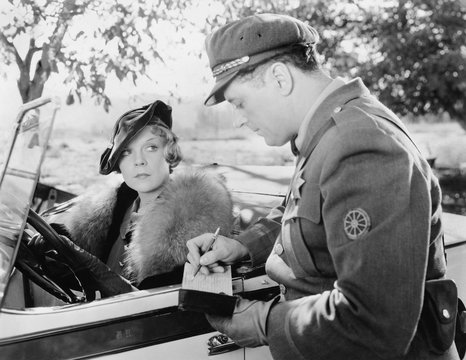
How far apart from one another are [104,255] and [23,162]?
98 cm

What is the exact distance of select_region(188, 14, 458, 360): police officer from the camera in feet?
3.88

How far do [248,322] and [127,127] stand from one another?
4.76 ft

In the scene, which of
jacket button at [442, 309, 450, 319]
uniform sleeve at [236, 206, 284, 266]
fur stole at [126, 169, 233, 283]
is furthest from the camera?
fur stole at [126, 169, 233, 283]

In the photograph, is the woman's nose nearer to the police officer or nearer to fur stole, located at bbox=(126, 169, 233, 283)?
fur stole, located at bbox=(126, 169, 233, 283)

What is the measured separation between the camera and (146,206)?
239cm

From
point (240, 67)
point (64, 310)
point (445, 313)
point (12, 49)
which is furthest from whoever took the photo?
point (12, 49)

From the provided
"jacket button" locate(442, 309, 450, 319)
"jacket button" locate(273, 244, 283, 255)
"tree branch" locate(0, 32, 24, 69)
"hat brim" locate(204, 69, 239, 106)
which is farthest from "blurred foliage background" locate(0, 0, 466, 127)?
"jacket button" locate(442, 309, 450, 319)

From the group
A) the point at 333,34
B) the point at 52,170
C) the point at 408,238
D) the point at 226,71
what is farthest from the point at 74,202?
the point at 52,170

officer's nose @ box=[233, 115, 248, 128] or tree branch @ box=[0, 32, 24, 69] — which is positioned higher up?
tree branch @ box=[0, 32, 24, 69]

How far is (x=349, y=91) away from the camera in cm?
144

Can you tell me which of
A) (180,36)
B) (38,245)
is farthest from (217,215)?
(180,36)

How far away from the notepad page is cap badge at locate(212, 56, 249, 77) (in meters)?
0.64

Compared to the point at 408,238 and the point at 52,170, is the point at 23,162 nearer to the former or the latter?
the point at 408,238

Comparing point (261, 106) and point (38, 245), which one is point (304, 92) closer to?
point (261, 106)
